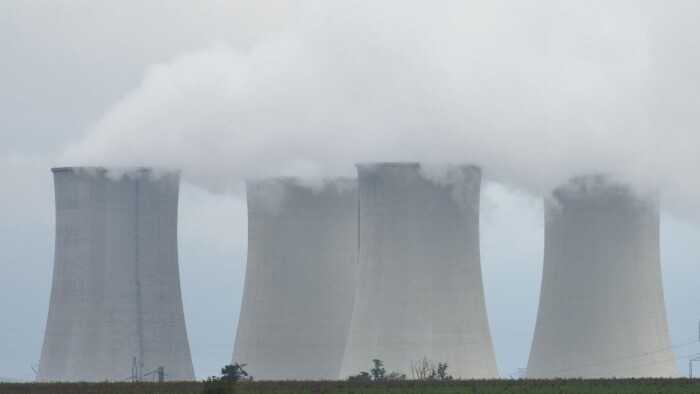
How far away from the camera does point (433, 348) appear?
34.2 meters

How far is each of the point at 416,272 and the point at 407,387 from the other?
4980mm

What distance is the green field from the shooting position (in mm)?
28391

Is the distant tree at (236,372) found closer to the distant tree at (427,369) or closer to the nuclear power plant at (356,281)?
the nuclear power plant at (356,281)

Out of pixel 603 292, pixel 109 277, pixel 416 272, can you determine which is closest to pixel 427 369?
pixel 416 272

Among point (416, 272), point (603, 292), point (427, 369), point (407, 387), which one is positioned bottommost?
point (407, 387)

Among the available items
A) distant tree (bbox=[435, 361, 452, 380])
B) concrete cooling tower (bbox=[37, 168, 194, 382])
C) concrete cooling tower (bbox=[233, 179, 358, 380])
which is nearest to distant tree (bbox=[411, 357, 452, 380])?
distant tree (bbox=[435, 361, 452, 380])

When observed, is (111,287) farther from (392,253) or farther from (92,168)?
(392,253)

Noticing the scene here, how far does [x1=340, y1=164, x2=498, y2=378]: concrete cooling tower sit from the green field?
3822 millimetres

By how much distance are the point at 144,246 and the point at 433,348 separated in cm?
647

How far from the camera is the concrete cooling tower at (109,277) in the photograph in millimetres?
36312

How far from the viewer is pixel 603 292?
1342 inches

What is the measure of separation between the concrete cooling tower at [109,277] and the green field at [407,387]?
6068mm

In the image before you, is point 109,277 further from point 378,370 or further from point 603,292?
point 603,292

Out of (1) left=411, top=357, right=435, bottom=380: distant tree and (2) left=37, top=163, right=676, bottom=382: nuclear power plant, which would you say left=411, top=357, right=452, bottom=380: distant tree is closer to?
(1) left=411, top=357, right=435, bottom=380: distant tree
